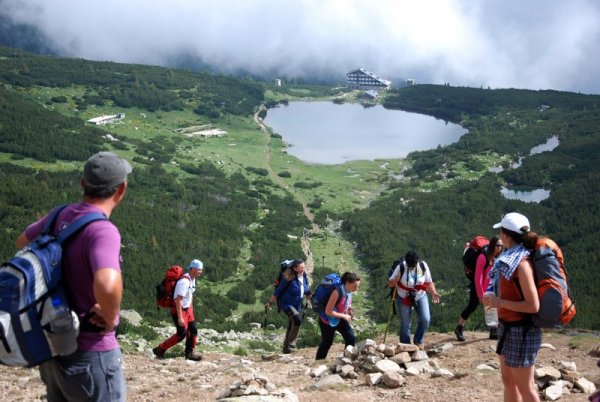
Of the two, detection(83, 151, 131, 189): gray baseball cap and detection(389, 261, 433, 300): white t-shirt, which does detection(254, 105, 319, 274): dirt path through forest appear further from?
detection(83, 151, 131, 189): gray baseball cap

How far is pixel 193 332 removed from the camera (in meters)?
9.77

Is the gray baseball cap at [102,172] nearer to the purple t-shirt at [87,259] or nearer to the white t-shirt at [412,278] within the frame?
the purple t-shirt at [87,259]

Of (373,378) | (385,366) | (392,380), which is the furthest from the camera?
(385,366)

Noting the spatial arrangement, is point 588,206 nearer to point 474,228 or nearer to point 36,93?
point 474,228

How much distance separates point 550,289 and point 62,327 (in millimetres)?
3539

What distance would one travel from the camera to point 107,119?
72.4 meters

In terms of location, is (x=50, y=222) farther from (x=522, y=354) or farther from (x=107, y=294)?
(x=522, y=354)

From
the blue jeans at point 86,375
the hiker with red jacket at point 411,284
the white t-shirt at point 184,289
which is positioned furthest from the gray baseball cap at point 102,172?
the hiker with red jacket at point 411,284

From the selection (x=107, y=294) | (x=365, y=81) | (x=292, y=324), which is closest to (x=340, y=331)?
(x=292, y=324)

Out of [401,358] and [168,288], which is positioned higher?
[168,288]

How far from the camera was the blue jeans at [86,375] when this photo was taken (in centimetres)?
313

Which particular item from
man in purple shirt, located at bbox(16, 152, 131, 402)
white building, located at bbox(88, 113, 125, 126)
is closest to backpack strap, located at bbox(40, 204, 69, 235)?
man in purple shirt, located at bbox(16, 152, 131, 402)

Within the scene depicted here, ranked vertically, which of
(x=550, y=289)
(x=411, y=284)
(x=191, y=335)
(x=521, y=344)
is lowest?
(x=191, y=335)

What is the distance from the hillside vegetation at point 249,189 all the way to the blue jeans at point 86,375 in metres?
12.9
